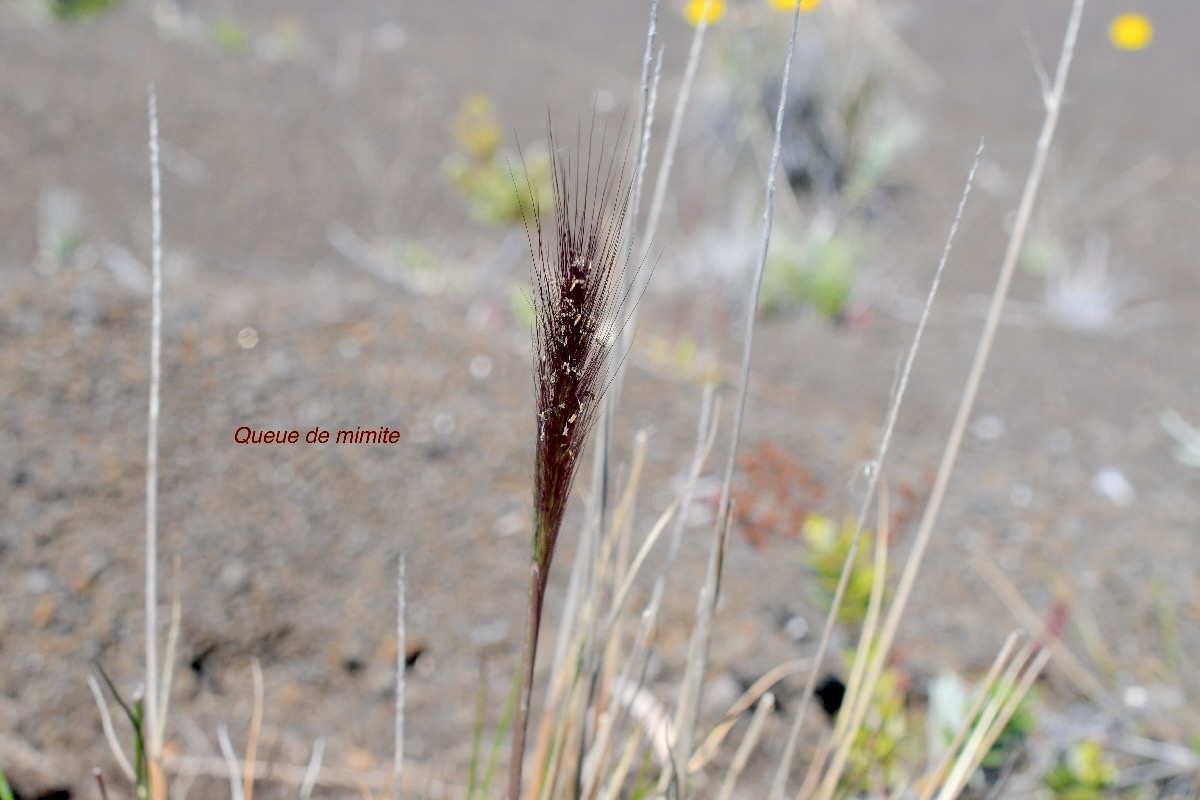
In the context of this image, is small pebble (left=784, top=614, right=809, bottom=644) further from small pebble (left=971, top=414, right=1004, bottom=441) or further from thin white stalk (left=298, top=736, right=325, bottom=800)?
small pebble (left=971, top=414, right=1004, bottom=441)

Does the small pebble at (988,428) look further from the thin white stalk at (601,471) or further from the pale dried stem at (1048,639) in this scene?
the thin white stalk at (601,471)

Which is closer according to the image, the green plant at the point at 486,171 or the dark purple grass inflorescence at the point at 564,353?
the dark purple grass inflorescence at the point at 564,353

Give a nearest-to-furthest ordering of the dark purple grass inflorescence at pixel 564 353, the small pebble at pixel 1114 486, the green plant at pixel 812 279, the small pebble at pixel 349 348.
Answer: the dark purple grass inflorescence at pixel 564 353, the small pebble at pixel 349 348, the small pebble at pixel 1114 486, the green plant at pixel 812 279

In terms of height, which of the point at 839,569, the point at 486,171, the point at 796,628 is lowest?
the point at 796,628

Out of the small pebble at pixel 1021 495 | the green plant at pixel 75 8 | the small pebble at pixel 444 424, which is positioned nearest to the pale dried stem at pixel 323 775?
the small pebble at pixel 444 424

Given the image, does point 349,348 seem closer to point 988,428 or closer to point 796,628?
point 796,628

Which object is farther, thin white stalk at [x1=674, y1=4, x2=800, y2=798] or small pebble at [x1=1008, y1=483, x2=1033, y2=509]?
small pebble at [x1=1008, y1=483, x2=1033, y2=509]

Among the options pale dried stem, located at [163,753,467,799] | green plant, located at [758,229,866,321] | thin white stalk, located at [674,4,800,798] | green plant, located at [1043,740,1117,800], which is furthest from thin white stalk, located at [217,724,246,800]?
green plant, located at [758,229,866,321]

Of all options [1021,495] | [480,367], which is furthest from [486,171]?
[1021,495]

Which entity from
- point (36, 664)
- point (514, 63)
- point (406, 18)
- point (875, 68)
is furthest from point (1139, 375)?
point (406, 18)
